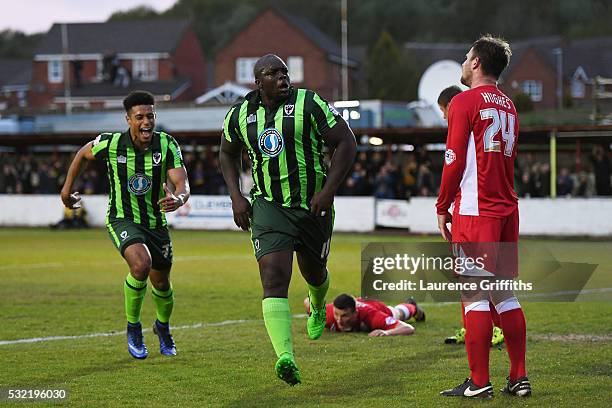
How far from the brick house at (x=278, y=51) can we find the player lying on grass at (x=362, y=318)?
70.3 metres

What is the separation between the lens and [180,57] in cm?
8981

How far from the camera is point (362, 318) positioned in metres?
11.0

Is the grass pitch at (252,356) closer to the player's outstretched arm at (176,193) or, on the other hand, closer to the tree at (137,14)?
the player's outstretched arm at (176,193)

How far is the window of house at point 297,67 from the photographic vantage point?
81438 millimetres

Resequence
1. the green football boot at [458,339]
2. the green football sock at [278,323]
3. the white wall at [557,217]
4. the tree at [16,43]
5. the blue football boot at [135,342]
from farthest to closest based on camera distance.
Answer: the tree at [16,43]
the white wall at [557,217]
the green football boot at [458,339]
the blue football boot at [135,342]
the green football sock at [278,323]

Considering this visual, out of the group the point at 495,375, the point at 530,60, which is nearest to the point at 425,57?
the point at 530,60

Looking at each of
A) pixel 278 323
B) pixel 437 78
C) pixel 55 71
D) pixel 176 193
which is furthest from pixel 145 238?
pixel 55 71

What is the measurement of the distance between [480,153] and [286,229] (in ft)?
4.99

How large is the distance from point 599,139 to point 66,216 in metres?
16.9

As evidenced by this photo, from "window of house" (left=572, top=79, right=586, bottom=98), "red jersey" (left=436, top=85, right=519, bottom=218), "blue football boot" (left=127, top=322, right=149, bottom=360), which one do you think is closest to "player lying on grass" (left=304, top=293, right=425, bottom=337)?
"blue football boot" (left=127, top=322, right=149, bottom=360)

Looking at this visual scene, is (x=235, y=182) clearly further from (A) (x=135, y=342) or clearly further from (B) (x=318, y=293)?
(A) (x=135, y=342)

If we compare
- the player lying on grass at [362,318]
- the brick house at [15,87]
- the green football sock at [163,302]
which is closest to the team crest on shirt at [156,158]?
the green football sock at [163,302]

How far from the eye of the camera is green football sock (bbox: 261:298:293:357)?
7219 millimetres

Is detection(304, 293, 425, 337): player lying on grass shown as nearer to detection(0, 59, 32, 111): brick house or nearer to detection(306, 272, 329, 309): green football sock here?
detection(306, 272, 329, 309): green football sock
